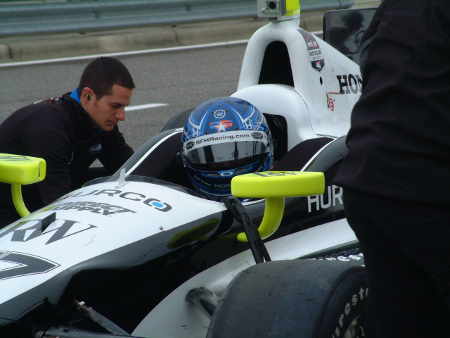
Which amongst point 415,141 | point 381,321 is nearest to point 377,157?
point 415,141

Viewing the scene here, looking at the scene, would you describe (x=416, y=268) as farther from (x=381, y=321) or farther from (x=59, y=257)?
(x=59, y=257)

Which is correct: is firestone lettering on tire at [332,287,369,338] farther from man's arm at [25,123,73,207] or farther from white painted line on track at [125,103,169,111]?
white painted line on track at [125,103,169,111]

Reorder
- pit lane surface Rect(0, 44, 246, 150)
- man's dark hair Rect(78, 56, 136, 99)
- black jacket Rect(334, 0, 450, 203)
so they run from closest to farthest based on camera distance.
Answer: black jacket Rect(334, 0, 450, 203)
man's dark hair Rect(78, 56, 136, 99)
pit lane surface Rect(0, 44, 246, 150)

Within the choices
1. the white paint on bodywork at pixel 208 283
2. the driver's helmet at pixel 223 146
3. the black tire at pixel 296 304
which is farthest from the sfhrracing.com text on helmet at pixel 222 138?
the black tire at pixel 296 304

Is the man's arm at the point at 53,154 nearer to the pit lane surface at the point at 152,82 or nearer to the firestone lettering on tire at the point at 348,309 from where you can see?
the firestone lettering on tire at the point at 348,309

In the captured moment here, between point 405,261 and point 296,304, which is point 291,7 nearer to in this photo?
point 296,304

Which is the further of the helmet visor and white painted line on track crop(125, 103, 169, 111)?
white painted line on track crop(125, 103, 169, 111)

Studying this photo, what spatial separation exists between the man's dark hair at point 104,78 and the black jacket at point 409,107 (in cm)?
219

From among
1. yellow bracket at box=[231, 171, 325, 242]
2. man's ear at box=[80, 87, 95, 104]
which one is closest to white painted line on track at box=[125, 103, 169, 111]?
man's ear at box=[80, 87, 95, 104]

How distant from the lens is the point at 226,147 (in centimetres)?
263

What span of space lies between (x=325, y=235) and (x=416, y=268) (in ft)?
4.45

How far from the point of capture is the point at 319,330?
1.62 metres

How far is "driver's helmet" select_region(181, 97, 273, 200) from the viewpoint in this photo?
104 inches

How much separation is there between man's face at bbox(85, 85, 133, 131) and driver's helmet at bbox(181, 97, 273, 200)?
2.15ft
